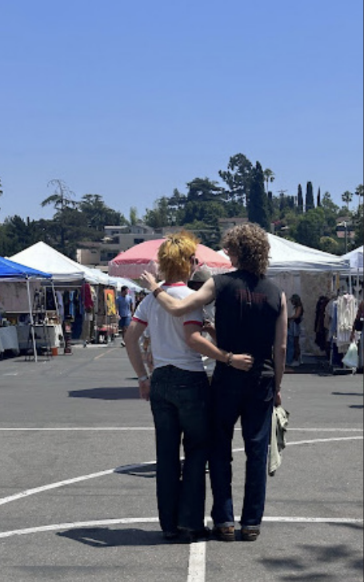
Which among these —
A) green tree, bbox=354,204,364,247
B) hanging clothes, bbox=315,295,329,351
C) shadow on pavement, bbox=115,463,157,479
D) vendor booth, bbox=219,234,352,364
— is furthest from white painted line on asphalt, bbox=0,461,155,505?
hanging clothes, bbox=315,295,329,351

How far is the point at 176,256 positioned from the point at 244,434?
88 cm

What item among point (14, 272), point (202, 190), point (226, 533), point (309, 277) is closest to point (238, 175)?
point (202, 190)

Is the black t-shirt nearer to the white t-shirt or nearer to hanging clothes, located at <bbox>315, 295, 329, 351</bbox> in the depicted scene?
the white t-shirt

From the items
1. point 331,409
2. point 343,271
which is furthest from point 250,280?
point 343,271

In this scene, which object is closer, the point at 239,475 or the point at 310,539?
the point at 310,539

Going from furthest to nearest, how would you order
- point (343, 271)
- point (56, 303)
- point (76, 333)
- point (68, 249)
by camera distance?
point (343, 271), point (76, 333), point (56, 303), point (68, 249)

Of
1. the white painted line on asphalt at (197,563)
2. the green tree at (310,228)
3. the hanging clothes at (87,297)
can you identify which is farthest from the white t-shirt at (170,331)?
the green tree at (310,228)

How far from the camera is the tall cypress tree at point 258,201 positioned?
11.3 feet

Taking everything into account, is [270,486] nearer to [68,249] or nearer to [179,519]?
[179,519]

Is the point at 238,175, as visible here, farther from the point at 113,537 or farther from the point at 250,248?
the point at 113,537

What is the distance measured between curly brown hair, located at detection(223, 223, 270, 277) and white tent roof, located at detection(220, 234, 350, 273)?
987 centimetres

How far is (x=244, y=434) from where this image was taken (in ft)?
13.3

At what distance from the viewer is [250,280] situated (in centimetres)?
361

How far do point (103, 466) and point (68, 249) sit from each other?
2191 mm
